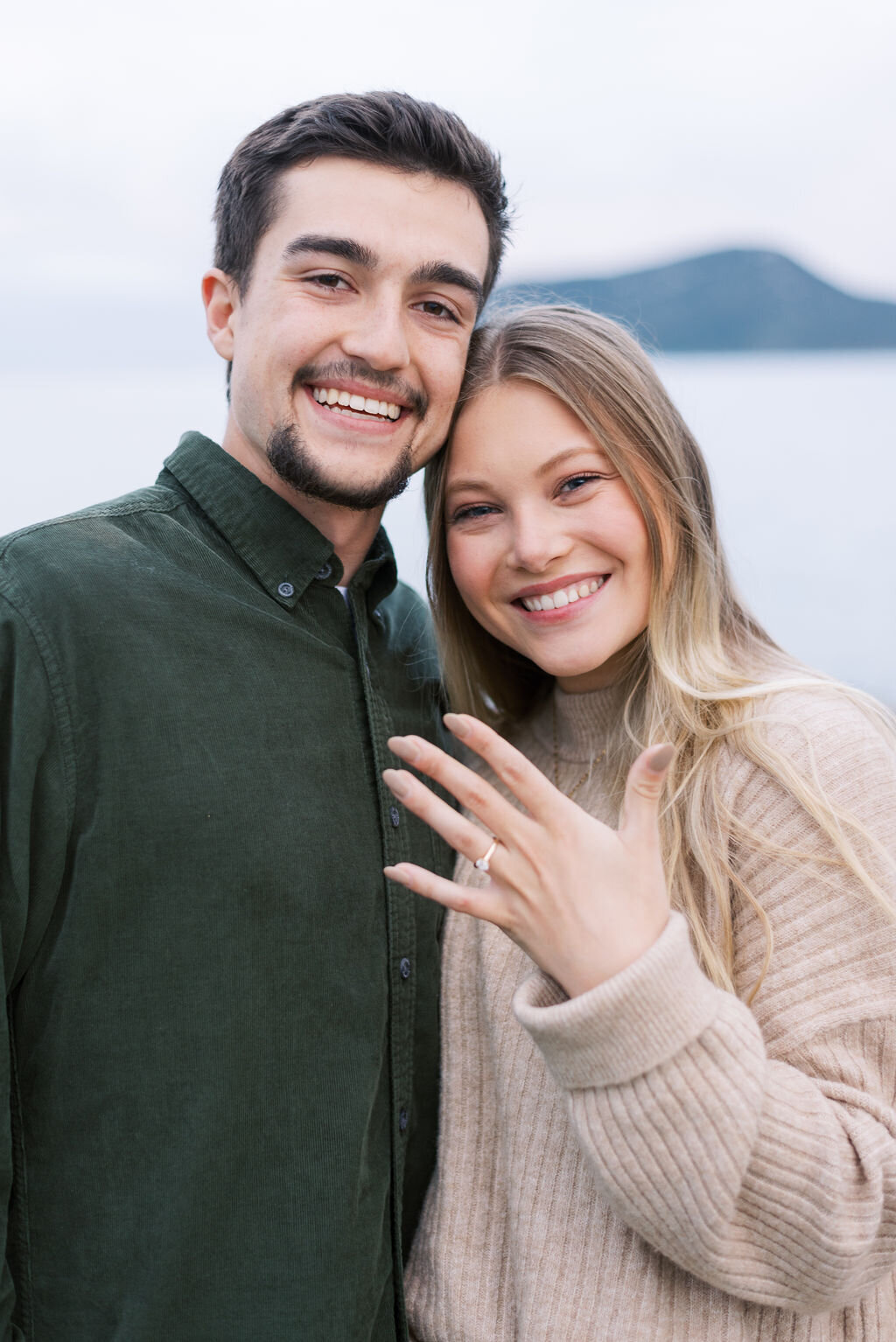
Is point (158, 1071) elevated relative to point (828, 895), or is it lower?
lower

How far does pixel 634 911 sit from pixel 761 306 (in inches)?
110

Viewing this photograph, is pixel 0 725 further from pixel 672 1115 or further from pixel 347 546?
pixel 672 1115

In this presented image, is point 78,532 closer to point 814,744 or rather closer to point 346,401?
point 346,401

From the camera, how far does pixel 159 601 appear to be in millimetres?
1180

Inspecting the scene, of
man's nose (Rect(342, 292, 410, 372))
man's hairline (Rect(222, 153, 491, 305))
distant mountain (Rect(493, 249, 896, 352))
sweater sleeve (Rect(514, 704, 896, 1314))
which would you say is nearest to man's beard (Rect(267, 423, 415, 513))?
man's nose (Rect(342, 292, 410, 372))

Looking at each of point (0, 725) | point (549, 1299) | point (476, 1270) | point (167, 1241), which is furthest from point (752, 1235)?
point (0, 725)

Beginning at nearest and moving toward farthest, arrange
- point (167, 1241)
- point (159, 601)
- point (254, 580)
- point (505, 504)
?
point (167, 1241)
point (159, 601)
point (254, 580)
point (505, 504)

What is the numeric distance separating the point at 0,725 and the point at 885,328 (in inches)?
125

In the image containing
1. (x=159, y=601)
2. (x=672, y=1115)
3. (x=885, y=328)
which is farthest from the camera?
(x=885, y=328)

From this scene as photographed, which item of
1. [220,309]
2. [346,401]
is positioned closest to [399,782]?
[346,401]

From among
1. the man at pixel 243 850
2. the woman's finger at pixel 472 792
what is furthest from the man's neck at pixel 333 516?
the woman's finger at pixel 472 792

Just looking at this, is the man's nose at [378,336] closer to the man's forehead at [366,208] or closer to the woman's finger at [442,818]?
the man's forehead at [366,208]

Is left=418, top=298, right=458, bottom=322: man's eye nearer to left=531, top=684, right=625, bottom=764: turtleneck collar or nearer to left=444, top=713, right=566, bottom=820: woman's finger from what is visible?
left=531, top=684, right=625, bottom=764: turtleneck collar

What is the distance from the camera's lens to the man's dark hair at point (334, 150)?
136 cm
